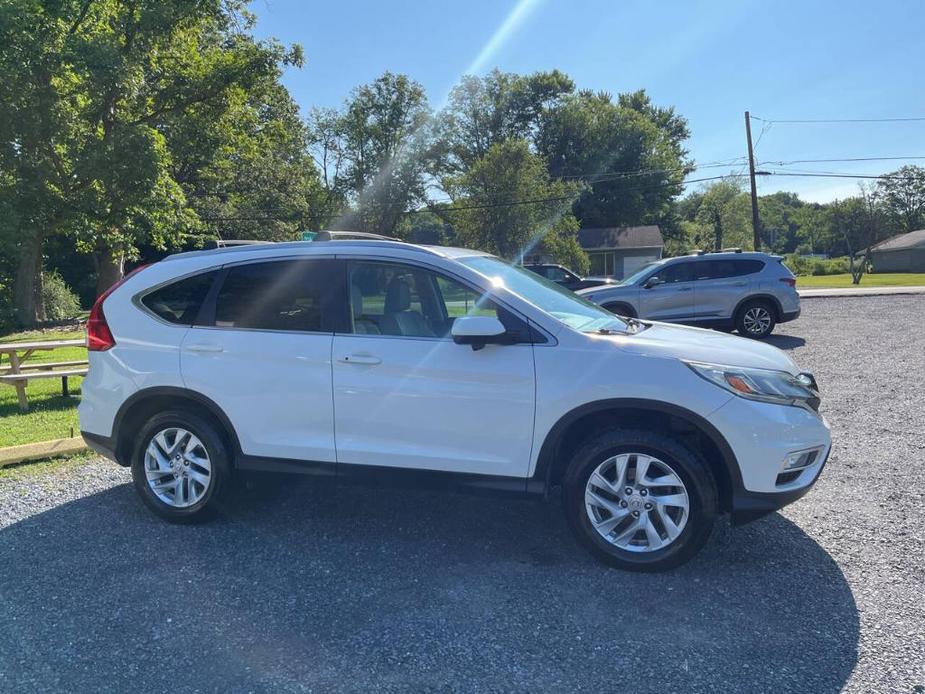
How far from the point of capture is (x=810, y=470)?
11.3 feet

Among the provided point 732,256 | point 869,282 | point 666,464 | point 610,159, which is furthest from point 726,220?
point 666,464

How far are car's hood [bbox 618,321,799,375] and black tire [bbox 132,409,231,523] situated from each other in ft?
8.71

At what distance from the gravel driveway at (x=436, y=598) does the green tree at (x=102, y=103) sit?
1639 centimetres

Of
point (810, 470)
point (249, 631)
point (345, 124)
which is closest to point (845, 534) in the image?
point (810, 470)

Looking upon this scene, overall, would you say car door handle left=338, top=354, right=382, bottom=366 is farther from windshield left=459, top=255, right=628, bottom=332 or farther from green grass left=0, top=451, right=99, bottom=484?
green grass left=0, top=451, right=99, bottom=484

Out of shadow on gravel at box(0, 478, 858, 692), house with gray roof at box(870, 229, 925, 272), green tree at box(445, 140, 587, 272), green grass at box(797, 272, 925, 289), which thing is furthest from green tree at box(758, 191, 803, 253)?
shadow on gravel at box(0, 478, 858, 692)

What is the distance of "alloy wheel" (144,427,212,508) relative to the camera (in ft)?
13.7

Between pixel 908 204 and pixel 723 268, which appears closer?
pixel 723 268

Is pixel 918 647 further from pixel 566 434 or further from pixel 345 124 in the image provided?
pixel 345 124

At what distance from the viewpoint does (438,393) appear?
11.9 feet

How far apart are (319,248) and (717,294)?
1037 centimetres

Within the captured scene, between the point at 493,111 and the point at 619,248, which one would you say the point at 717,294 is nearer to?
the point at 619,248

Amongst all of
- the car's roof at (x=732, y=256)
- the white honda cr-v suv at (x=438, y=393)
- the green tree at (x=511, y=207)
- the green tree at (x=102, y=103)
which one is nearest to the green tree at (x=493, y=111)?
the green tree at (x=511, y=207)

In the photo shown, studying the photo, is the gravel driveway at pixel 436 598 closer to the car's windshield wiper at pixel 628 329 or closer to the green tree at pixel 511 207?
the car's windshield wiper at pixel 628 329
